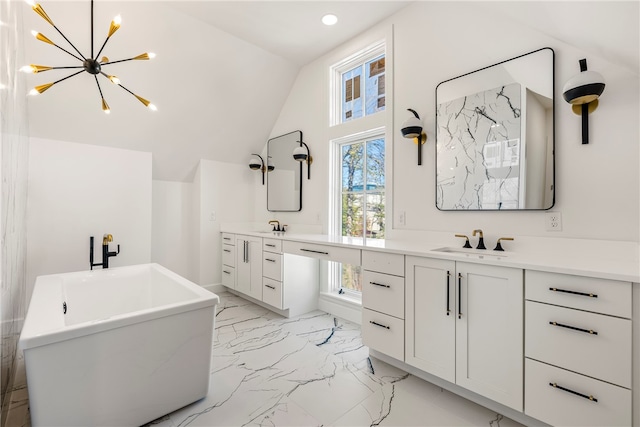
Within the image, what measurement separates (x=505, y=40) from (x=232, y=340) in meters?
3.18

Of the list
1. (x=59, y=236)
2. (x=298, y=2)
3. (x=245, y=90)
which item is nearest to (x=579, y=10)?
(x=298, y=2)

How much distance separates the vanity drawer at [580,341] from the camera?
1214mm

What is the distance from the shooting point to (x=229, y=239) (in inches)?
153

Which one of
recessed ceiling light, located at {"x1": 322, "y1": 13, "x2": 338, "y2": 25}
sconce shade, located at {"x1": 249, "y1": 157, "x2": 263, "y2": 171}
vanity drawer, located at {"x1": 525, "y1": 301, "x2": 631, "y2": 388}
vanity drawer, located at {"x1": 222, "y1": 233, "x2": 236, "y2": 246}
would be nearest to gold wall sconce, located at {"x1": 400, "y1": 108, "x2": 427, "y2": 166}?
recessed ceiling light, located at {"x1": 322, "y1": 13, "x2": 338, "y2": 25}

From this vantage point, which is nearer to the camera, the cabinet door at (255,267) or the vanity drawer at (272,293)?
the vanity drawer at (272,293)

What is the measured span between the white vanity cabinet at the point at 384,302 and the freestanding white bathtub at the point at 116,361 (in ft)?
3.61

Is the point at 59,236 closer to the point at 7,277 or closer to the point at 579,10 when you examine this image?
the point at 7,277

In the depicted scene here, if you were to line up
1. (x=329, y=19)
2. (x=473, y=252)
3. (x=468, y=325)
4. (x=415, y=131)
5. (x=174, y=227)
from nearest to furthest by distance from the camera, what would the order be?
(x=468, y=325), (x=473, y=252), (x=415, y=131), (x=329, y=19), (x=174, y=227)

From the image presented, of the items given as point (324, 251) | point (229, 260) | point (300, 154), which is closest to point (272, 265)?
point (324, 251)

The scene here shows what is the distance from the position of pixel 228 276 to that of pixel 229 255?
28 centimetres

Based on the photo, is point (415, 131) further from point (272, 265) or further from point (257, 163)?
point (257, 163)

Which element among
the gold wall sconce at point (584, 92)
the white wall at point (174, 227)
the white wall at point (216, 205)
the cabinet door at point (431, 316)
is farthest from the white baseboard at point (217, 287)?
the gold wall sconce at point (584, 92)

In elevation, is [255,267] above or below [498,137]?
below

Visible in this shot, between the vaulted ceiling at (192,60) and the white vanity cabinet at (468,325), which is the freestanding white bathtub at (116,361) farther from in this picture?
the vaulted ceiling at (192,60)
